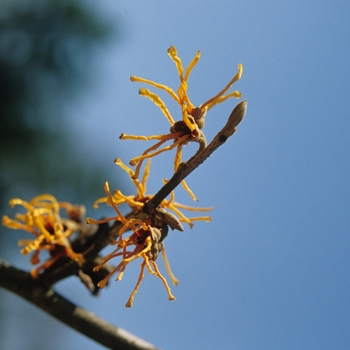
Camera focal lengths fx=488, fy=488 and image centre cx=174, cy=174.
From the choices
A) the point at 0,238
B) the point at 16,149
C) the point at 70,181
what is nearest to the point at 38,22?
the point at 16,149

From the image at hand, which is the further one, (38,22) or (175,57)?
(38,22)

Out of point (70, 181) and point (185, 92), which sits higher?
point (70, 181)

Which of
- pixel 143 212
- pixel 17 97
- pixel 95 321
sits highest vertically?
pixel 17 97

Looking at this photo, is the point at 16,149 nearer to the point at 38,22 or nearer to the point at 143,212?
the point at 38,22

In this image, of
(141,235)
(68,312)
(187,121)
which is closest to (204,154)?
(187,121)

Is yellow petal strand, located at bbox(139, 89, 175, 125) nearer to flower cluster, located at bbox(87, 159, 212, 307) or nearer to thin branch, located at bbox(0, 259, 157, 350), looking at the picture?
flower cluster, located at bbox(87, 159, 212, 307)

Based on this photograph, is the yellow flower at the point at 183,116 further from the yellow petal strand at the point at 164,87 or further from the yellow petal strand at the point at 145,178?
the yellow petal strand at the point at 145,178

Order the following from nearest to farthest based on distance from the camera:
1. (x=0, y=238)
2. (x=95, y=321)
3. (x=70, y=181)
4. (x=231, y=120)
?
(x=231, y=120), (x=95, y=321), (x=0, y=238), (x=70, y=181)

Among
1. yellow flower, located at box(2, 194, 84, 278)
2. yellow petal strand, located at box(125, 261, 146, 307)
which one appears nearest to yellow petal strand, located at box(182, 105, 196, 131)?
yellow petal strand, located at box(125, 261, 146, 307)

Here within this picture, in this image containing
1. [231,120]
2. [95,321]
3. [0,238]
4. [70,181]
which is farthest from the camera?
[70,181]
